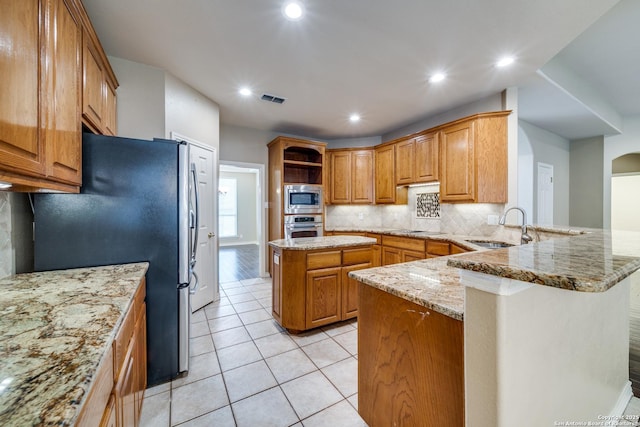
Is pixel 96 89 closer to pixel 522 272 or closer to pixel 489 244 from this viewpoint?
pixel 522 272

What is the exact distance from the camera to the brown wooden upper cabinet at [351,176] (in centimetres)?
463

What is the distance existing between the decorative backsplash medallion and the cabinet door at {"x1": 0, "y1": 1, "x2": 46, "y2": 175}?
416 centimetres

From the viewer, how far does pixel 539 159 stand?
4172 millimetres

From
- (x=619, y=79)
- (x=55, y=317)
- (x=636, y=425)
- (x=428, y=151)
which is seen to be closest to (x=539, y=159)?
(x=619, y=79)

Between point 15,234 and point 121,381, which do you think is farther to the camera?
point 15,234

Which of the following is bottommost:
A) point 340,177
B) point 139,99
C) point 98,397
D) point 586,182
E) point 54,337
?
point 98,397

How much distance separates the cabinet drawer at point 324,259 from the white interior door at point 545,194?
3638 mm

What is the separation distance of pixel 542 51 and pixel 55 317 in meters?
3.71

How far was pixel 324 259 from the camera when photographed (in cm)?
248

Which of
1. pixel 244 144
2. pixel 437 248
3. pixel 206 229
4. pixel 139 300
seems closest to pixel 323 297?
pixel 139 300

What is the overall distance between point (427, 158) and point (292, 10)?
2679 millimetres

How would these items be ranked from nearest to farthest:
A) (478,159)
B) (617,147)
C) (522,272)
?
(522,272)
(478,159)
(617,147)

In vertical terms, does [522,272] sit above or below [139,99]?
below

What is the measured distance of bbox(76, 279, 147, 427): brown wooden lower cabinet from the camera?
669mm
